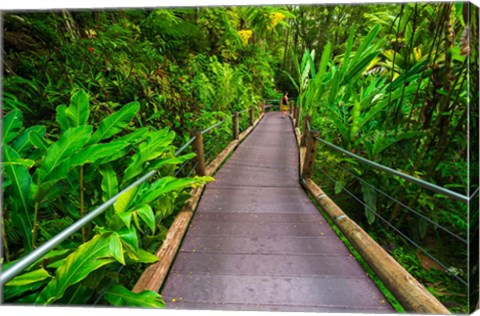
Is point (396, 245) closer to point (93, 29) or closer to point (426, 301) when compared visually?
point (426, 301)

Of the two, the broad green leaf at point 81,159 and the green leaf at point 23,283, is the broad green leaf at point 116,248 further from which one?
the broad green leaf at point 81,159

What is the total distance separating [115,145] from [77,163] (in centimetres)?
17

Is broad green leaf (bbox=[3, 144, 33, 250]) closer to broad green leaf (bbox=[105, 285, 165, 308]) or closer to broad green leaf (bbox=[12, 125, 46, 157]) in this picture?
broad green leaf (bbox=[12, 125, 46, 157])

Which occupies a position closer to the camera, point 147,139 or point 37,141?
point 37,141

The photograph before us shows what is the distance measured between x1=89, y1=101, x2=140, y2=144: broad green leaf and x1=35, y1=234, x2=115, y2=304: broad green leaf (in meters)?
0.61

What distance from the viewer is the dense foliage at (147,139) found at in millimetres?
1101

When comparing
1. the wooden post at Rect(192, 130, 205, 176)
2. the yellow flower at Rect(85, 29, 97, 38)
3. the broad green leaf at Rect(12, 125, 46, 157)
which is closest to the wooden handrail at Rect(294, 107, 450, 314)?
the wooden post at Rect(192, 130, 205, 176)

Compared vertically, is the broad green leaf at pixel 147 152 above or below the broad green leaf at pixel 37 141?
below

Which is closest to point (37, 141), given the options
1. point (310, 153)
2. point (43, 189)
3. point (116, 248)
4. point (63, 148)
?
point (63, 148)

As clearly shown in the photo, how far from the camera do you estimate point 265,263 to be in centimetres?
153

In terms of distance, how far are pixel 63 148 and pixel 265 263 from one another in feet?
3.99

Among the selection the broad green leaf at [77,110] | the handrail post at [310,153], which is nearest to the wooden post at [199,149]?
the handrail post at [310,153]

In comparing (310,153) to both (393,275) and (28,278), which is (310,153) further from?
(28,278)

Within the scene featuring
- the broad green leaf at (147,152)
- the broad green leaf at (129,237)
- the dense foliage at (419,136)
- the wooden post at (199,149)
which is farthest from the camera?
the wooden post at (199,149)
